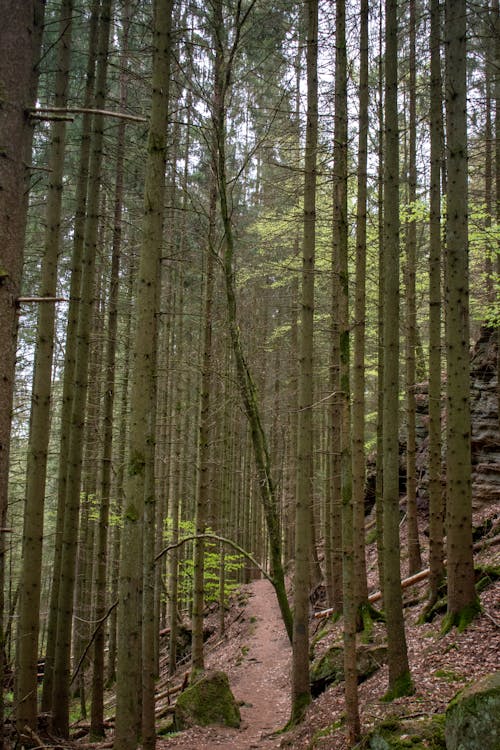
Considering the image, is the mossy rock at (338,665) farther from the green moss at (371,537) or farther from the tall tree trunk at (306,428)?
the green moss at (371,537)

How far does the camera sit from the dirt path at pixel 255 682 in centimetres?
897

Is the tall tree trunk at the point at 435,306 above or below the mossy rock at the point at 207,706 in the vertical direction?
above

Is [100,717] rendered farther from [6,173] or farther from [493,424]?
[493,424]

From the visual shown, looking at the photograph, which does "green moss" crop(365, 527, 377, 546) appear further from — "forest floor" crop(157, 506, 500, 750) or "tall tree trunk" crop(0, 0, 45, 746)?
"tall tree trunk" crop(0, 0, 45, 746)

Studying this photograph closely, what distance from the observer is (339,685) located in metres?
8.55

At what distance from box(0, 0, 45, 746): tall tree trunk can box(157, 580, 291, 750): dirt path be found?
22.4 feet

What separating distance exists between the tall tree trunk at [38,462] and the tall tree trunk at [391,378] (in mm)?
4334

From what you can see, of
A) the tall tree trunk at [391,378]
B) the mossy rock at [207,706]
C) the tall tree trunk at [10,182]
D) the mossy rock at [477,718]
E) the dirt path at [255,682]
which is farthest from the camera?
the mossy rock at [207,706]

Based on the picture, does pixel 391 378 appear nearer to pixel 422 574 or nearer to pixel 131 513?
pixel 131 513

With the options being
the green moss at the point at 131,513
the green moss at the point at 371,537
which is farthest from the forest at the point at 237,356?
the green moss at the point at 371,537

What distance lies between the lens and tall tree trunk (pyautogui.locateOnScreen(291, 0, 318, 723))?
824cm

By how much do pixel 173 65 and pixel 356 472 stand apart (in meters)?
7.22

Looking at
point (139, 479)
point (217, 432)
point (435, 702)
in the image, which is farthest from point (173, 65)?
point (217, 432)

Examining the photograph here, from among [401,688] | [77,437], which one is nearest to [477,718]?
[401,688]
